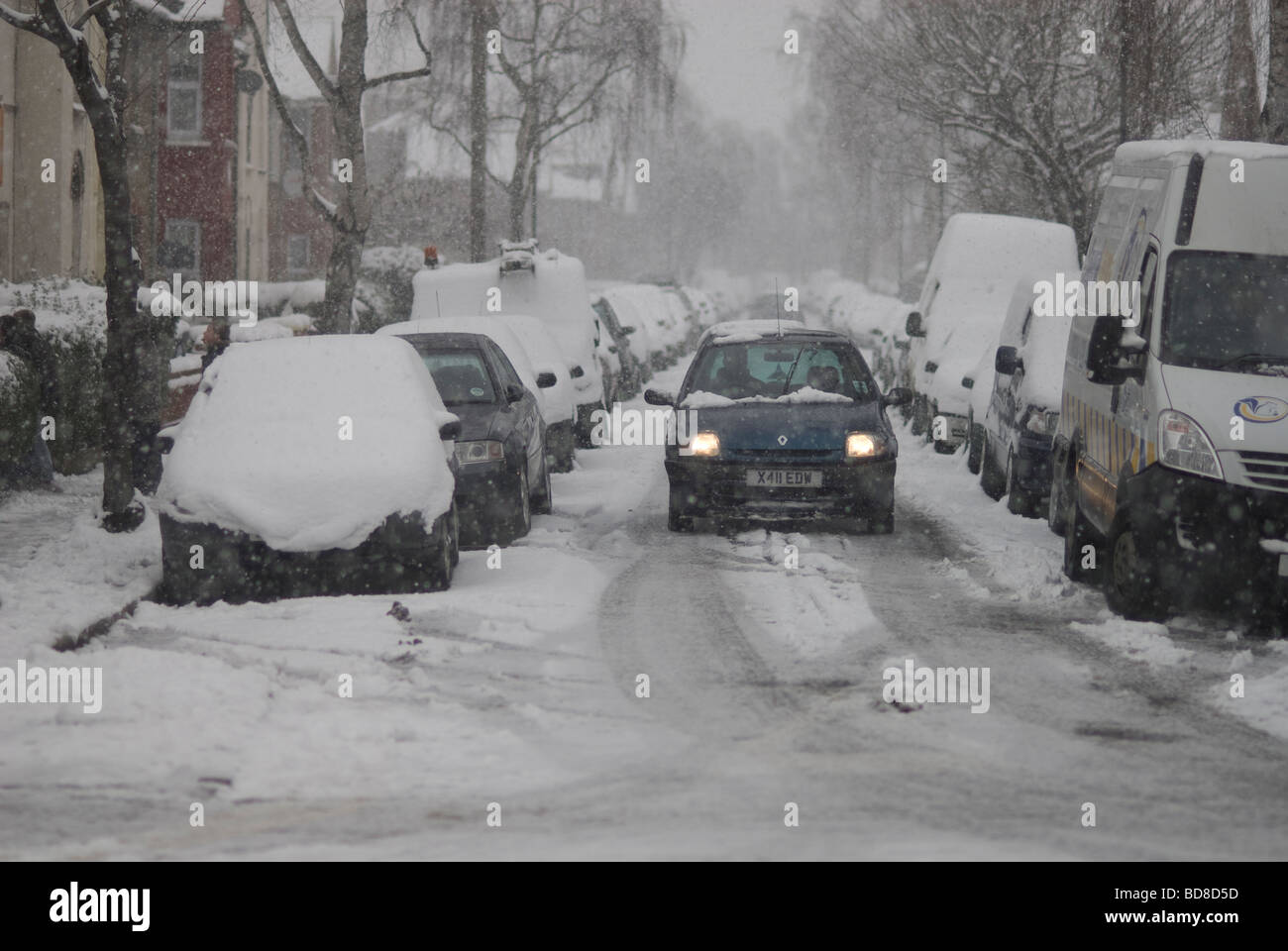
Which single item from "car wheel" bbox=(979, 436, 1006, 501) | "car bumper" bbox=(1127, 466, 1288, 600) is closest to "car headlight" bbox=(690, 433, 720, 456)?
"car wheel" bbox=(979, 436, 1006, 501)

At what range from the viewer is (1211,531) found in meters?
9.55

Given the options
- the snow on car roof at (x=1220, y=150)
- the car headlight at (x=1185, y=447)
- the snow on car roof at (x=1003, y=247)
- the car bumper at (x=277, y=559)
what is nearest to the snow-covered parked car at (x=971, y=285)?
the snow on car roof at (x=1003, y=247)

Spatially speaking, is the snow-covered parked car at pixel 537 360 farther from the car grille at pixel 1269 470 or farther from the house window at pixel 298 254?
the house window at pixel 298 254

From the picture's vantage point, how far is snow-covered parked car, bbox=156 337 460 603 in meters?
10.2

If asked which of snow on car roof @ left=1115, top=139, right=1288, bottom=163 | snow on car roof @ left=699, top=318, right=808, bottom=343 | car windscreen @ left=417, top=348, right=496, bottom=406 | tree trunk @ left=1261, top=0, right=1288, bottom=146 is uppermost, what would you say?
tree trunk @ left=1261, top=0, right=1288, bottom=146

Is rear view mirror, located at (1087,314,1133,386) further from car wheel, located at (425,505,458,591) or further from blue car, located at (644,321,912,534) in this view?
car wheel, located at (425,505,458,591)

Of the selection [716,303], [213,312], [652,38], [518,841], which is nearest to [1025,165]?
[652,38]

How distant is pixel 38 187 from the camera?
95.8ft

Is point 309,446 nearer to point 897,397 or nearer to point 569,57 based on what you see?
point 897,397

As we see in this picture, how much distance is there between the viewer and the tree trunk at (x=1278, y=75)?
15.7 metres

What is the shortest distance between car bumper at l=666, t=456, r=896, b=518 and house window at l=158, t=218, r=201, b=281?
29.6 m

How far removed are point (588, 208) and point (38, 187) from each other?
3120 inches

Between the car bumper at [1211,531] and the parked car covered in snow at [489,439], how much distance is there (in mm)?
4753

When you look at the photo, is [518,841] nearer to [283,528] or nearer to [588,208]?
[283,528]
